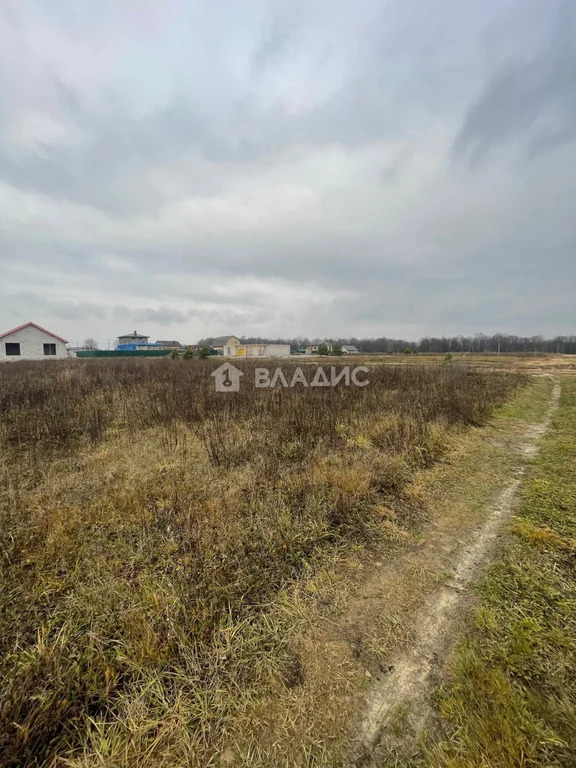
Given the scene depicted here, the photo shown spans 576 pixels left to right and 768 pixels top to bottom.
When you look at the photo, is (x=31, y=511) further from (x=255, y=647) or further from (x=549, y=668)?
(x=549, y=668)

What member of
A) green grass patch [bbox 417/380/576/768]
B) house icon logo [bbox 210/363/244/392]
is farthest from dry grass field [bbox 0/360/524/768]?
house icon logo [bbox 210/363/244/392]

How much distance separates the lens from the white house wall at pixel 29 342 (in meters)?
28.6

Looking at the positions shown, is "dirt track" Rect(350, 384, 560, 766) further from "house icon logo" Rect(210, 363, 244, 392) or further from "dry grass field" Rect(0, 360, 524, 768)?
"house icon logo" Rect(210, 363, 244, 392)

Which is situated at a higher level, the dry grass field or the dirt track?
the dry grass field

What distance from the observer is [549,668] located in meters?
1.66

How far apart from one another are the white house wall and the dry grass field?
30.4 metres

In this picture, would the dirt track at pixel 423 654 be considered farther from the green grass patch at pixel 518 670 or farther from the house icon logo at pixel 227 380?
the house icon logo at pixel 227 380

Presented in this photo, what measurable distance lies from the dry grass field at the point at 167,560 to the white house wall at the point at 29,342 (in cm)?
3036

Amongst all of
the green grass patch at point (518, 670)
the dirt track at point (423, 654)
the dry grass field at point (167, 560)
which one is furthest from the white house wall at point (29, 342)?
the green grass patch at point (518, 670)

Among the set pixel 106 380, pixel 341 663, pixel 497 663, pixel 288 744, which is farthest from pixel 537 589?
pixel 106 380

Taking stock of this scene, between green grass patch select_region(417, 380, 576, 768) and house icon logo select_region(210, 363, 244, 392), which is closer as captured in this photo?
green grass patch select_region(417, 380, 576, 768)

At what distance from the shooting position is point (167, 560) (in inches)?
97.7

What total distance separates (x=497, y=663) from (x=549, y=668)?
0.86 ft

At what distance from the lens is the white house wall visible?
28594mm
